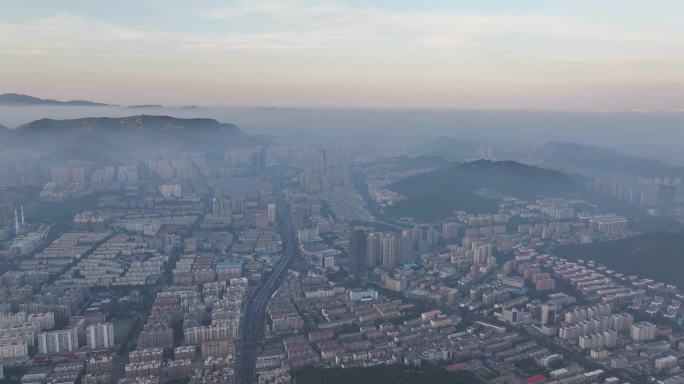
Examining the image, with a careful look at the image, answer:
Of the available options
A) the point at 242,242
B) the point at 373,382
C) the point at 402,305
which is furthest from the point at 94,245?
the point at 373,382

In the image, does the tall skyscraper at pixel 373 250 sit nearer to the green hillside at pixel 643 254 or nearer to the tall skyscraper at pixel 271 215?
the green hillside at pixel 643 254

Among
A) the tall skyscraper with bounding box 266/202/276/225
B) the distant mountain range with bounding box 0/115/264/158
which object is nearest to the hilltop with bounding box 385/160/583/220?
the tall skyscraper with bounding box 266/202/276/225

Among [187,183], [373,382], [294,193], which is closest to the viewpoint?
[373,382]

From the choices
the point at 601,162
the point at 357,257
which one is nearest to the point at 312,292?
the point at 357,257

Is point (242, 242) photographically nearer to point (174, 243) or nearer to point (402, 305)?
point (174, 243)

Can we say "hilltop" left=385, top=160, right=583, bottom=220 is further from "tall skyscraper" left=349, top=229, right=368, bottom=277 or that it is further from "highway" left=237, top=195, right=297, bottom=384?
"tall skyscraper" left=349, top=229, right=368, bottom=277

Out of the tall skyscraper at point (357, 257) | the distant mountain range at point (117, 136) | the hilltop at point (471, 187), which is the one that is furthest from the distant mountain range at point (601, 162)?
the distant mountain range at point (117, 136)
